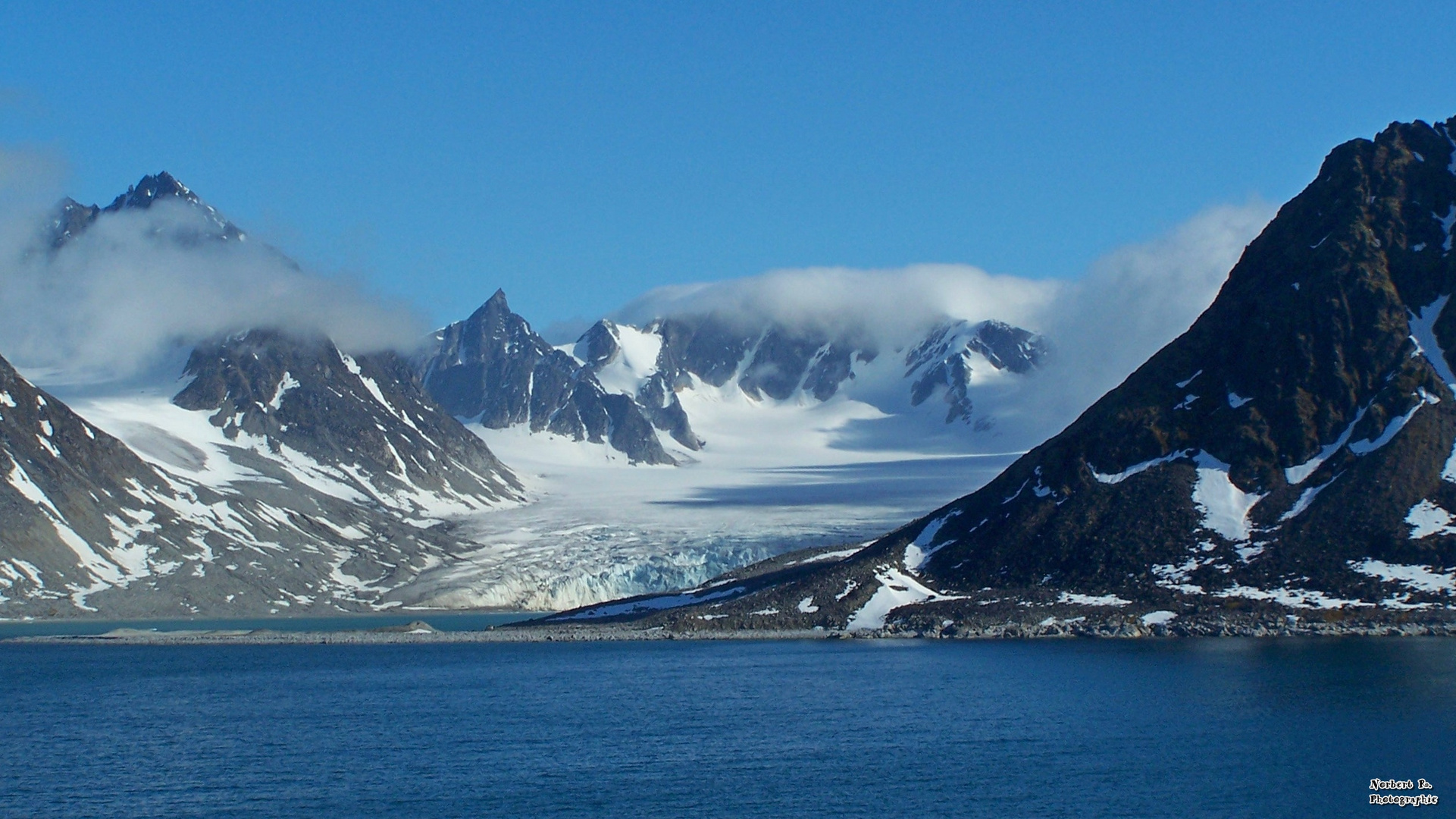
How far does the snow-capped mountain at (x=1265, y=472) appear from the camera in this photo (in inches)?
4875

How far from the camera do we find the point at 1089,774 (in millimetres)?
62781

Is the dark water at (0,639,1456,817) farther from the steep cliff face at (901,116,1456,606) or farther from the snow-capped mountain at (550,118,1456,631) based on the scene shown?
the steep cliff face at (901,116,1456,606)

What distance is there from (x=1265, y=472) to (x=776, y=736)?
7813 cm

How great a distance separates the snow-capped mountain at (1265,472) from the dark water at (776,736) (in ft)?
48.4

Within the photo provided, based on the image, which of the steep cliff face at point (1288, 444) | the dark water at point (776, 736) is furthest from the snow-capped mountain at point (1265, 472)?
the dark water at point (776, 736)

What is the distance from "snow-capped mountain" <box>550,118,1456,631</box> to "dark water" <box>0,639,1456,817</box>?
14.7 meters

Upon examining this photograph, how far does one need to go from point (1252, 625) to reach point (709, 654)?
45.2m

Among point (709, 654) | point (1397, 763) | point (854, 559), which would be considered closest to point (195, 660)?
point (709, 654)

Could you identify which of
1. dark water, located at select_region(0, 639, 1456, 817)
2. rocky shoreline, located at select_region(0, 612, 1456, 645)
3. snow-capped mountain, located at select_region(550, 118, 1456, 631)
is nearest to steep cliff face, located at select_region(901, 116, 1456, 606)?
snow-capped mountain, located at select_region(550, 118, 1456, 631)

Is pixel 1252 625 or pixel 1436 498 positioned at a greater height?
pixel 1436 498

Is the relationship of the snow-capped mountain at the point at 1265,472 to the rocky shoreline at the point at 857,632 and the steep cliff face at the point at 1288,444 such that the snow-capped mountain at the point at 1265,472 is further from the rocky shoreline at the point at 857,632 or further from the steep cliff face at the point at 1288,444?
the rocky shoreline at the point at 857,632

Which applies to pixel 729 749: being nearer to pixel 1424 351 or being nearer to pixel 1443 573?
pixel 1443 573

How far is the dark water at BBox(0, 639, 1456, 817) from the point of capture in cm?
5962

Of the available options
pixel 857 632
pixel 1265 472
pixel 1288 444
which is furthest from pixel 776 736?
pixel 1288 444
